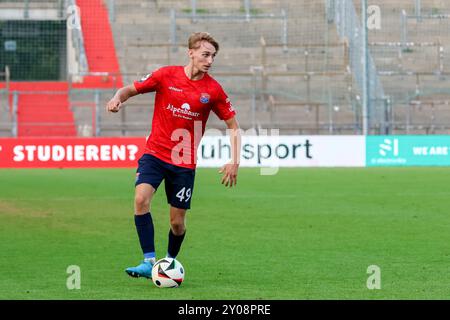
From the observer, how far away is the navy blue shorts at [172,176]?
9961mm

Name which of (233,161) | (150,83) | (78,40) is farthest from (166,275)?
(78,40)

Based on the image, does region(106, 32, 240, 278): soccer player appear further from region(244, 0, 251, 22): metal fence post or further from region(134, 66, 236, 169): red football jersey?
region(244, 0, 251, 22): metal fence post

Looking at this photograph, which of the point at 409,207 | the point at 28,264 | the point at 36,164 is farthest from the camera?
the point at 36,164

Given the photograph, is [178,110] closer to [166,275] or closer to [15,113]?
[166,275]

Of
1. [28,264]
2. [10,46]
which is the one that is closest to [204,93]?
[28,264]

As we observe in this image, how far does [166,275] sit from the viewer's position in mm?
9594

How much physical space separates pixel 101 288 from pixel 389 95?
2735cm

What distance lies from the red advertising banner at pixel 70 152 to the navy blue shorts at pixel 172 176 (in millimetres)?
21265

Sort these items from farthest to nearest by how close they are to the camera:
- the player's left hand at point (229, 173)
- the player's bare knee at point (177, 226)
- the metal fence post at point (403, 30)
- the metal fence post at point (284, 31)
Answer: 1. the metal fence post at point (403, 30)
2. the metal fence post at point (284, 31)
3. the player's bare knee at point (177, 226)
4. the player's left hand at point (229, 173)

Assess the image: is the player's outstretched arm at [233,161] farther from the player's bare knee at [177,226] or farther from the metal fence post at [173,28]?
the metal fence post at [173,28]

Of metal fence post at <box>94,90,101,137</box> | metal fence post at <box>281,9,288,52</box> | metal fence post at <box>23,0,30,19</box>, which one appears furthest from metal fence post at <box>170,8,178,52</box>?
metal fence post at <box>23,0,30,19</box>

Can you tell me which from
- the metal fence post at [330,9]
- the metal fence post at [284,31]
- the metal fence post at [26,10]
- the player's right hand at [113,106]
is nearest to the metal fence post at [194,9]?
the metal fence post at [284,31]

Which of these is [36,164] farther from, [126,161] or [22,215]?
[22,215]

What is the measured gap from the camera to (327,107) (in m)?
35.8
